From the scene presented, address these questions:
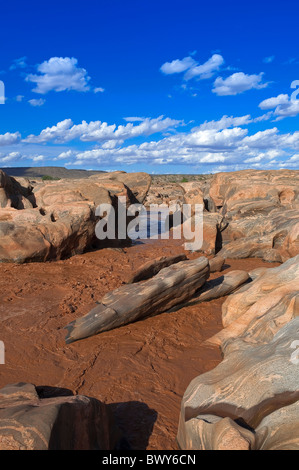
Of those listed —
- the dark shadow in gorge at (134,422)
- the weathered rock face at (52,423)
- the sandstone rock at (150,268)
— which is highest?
the sandstone rock at (150,268)

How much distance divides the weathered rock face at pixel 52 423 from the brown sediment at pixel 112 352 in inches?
25.3

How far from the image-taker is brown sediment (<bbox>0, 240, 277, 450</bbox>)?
4.20m

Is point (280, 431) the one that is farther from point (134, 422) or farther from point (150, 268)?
point (150, 268)

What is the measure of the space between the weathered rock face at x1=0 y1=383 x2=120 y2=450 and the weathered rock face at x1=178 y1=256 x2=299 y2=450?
84cm

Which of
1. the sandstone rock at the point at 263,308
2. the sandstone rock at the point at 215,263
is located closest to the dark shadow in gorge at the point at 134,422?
the sandstone rock at the point at 263,308

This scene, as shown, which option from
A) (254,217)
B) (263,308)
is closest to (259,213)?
(254,217)

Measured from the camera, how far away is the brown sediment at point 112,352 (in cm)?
420

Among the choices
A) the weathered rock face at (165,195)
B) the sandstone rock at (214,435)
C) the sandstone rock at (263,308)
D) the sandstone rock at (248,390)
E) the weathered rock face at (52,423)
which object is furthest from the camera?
the weathered rock face at (165,195)

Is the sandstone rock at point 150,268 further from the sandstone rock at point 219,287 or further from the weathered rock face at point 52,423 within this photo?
the weathered rock face at point 52,423

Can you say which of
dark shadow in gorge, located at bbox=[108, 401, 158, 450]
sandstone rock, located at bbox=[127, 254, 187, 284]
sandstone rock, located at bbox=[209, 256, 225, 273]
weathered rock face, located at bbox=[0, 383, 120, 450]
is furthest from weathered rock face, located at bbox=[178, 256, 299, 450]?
sandstone rock, located at bbox=[209, 256, 225, 273]

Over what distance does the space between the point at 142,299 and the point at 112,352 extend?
121 cm

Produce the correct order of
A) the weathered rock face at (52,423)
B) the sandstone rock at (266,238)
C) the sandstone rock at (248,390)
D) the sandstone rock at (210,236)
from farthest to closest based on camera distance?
the sandstone rock at (210,236) < the sandstone rock at (266,238) < the sandstone rock at (248,390) < the weathered rock face at (52,423)
